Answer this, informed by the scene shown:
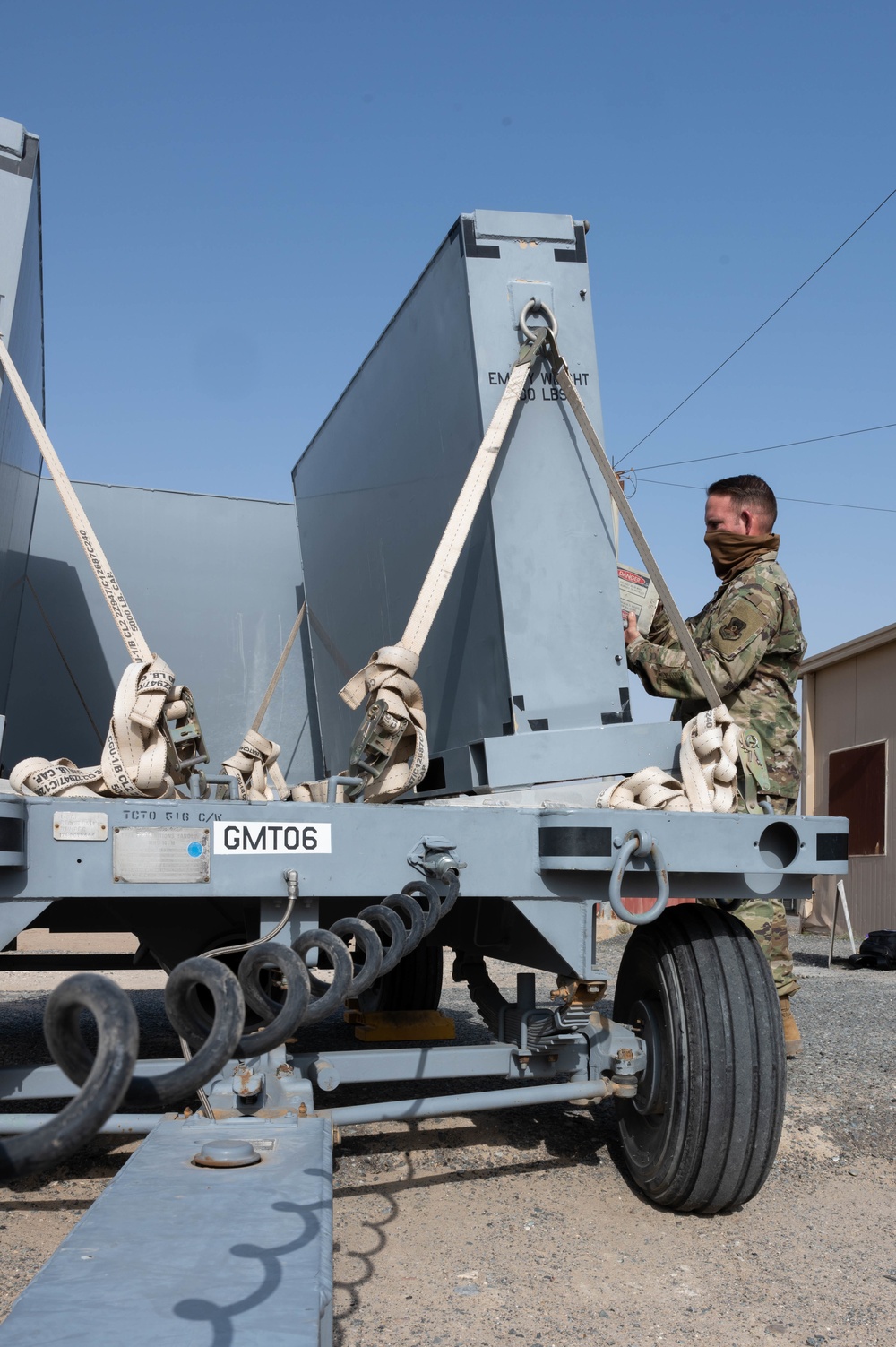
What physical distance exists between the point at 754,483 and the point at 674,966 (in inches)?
86.7

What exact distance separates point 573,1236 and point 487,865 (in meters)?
1.02

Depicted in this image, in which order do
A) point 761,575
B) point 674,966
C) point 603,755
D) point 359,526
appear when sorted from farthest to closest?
1. point 359,526
2. point 761,575
3. point 603,755
4. point 674,966

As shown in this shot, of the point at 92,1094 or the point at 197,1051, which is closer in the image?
the point at 92,1094

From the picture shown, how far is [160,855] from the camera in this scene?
275cm

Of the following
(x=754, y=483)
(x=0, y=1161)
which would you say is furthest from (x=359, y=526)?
(x=0, y=1161)

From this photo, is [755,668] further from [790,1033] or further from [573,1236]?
[573,1236]

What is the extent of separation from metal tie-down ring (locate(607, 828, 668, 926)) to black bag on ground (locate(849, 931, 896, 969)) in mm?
8690

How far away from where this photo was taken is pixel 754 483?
15.0ft

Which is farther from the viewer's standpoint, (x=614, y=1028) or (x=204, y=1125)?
(x=614, y=1028)

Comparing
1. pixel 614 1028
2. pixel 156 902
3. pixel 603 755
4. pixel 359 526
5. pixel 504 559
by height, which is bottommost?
pixel 614 1028

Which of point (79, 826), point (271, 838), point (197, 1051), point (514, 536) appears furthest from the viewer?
point (514, 536)

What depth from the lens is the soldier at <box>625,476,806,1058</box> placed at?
4.00 meters

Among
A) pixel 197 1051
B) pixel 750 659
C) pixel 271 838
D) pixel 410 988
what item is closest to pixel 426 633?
pixel 271 838

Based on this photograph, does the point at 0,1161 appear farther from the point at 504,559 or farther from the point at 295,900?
the point at 504,559
